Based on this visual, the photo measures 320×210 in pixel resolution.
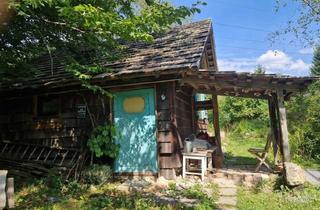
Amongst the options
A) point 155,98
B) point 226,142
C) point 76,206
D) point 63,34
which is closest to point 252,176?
point 155,98

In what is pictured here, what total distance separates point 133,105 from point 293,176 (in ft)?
14.4

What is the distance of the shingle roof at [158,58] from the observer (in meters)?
7.89

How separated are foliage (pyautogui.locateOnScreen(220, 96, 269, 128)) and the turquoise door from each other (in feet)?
38.0

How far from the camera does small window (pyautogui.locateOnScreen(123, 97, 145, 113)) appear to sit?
8.43m

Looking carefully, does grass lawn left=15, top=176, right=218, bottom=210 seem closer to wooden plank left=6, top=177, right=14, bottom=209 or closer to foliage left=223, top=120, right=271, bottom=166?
wooden plank left=6, top=177, right=14, bottom=209

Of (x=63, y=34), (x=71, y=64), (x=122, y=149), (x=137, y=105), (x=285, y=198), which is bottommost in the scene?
(x=285, y=198)

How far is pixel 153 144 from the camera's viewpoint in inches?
325

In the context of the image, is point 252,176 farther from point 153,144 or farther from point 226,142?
point 226,142

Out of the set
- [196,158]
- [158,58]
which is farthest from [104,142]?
[158,58]

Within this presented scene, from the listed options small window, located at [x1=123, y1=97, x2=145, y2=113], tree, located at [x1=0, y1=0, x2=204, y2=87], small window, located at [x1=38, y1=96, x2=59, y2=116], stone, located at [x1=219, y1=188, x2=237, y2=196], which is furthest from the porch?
small window, located at [x1=38, y1=96, x2=59, y2=116]

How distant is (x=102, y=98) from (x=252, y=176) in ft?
15.1

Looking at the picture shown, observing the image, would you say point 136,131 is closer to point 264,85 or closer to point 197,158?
point 197,158

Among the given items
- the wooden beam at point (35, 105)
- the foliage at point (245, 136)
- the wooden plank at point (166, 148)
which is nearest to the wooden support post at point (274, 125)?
the wooden plank at point (166, 148)

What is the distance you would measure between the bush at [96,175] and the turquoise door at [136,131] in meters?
0.63
